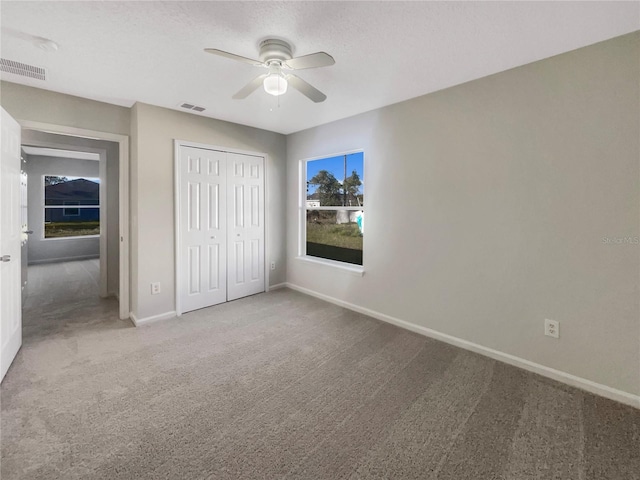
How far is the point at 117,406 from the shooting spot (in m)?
1.96

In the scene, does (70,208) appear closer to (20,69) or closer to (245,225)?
(245,225)

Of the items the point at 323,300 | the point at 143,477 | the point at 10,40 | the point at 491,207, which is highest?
the point at 10,40

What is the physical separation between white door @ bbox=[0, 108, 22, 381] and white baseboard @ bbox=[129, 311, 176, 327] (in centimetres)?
91

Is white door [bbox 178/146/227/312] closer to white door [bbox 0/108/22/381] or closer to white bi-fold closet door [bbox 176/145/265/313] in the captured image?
white bi-fold closet door [bbox 176/145/265/313]

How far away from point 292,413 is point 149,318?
7.54ft

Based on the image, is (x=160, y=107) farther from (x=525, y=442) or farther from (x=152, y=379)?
(x=525, y=442)

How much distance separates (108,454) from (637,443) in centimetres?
292

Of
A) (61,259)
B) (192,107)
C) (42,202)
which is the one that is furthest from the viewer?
(61,259)

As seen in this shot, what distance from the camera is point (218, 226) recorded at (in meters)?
3.95

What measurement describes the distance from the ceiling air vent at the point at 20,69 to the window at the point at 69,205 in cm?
582

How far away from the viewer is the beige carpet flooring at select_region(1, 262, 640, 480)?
1524 mm

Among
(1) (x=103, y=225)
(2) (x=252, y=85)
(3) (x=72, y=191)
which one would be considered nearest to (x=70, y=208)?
(3) (x=72, y=191)

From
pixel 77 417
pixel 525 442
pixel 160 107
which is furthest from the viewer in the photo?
pixel 160 107

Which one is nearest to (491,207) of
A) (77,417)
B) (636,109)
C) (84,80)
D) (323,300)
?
(636,109)
